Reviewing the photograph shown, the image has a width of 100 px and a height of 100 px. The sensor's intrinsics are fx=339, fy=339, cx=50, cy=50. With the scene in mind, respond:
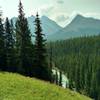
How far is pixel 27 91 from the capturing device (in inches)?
1099

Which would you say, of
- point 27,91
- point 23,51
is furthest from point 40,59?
point 27,91

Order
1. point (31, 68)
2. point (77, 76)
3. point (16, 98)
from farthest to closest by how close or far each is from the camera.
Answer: point (77, 76) → point (31, 68) → point (16, 98)

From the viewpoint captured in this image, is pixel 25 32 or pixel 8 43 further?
pixel 8 43

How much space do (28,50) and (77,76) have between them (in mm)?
139483

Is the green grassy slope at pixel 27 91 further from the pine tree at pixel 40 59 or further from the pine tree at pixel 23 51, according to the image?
the pine tree at pixel 23 51

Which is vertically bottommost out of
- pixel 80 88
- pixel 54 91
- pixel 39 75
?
pixel 80 88

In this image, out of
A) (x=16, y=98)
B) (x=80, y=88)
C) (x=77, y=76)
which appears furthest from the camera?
(x=77, y=76)

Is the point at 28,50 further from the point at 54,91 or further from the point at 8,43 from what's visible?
the point at 54,91

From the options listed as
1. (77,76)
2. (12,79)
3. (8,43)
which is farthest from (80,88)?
(12,79)

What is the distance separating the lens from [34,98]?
26297mm

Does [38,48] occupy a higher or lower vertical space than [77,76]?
higher

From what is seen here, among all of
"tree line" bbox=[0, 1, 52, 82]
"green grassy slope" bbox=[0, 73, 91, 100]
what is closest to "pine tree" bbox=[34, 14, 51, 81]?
"tree line" bbox=[0, 1, 52, 82]

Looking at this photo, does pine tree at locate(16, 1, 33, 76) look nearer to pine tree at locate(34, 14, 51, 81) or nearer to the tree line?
the tree line

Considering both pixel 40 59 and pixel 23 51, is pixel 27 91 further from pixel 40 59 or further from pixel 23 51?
pixel 23 51
